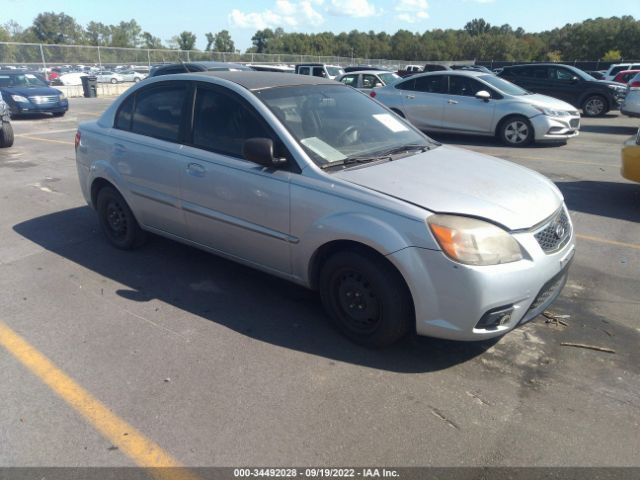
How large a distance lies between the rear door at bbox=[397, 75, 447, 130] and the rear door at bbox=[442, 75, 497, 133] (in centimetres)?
17

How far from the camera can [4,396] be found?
2992mm

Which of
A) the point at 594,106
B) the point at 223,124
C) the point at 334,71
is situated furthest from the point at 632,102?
the point at 223,124

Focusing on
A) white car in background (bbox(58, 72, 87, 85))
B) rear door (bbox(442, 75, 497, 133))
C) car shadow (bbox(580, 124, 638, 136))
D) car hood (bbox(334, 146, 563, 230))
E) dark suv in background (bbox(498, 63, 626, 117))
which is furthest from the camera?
white car in background (bbox(58, 72, 87, 85))

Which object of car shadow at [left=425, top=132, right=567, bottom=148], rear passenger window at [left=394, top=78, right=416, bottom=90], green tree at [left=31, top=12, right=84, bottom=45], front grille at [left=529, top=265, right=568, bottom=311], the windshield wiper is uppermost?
green tree at [left=31, top=12, right=84, bottom=45]

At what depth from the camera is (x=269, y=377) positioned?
10.3ft

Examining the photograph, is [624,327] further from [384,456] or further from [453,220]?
[384,456]

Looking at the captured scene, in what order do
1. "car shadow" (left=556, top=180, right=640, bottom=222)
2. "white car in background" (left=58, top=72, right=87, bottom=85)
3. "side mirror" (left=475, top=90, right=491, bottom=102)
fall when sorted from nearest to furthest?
1. "car shadow" (left=556, top=180, right=640, bottom=222)
2. "side mirror" (left=475, top=90, right=491, bottom=102)
3. "white car in background" (left=58, top=72, right=87, bottom=85)

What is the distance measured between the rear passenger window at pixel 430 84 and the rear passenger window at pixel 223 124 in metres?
8.68

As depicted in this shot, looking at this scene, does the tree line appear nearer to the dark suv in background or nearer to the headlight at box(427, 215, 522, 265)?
the dark suv in background

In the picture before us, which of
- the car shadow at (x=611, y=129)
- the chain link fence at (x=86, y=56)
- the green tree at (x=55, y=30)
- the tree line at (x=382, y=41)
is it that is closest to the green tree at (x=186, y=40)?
the tree line at (x=382, y=41)

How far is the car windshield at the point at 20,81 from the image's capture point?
55.0 ft

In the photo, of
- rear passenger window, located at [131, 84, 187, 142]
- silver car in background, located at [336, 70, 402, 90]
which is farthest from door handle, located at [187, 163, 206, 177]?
silver car in background, located at [336, 70, 402, 90]

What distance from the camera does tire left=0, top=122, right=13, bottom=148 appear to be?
11.1m

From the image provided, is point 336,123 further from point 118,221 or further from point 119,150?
point 118,221
